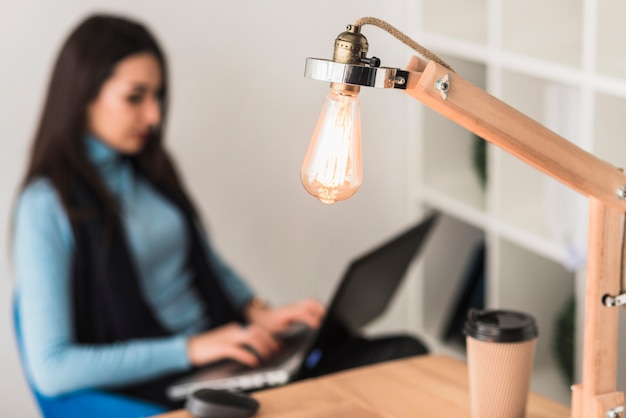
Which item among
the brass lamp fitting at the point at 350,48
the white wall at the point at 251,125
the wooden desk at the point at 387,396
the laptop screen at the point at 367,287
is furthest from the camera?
the white wall at the point at 251,125

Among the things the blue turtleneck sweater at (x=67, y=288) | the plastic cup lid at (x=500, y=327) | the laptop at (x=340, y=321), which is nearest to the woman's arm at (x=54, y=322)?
the blue turtleneck sweater at (x=67, y=288)

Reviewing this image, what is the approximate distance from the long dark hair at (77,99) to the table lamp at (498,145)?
112 centimetres

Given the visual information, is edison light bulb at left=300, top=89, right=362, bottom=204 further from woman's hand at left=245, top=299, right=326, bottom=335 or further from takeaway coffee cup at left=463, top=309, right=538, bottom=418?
woman's hand at left=245, top=299, right=326, bottom=335

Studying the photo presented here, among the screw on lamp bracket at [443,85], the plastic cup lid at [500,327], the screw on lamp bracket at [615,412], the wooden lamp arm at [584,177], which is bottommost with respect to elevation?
the screw on lamp bracket at [615,412]

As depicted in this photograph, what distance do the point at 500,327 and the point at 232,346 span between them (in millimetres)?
888

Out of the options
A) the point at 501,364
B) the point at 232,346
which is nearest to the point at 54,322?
the point at 232,346

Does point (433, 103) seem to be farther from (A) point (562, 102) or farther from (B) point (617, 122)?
(A) point (562, 102)

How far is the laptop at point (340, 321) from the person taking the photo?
1.73 m

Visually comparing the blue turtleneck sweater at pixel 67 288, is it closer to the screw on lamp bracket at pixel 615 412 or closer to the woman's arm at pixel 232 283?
the woman's arm at pixel 232 283

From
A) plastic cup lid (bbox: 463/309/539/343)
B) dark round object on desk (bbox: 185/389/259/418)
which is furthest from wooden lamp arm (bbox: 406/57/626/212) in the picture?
dark round object on desk (bbox: 185/389/259/418)

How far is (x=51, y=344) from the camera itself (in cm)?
186

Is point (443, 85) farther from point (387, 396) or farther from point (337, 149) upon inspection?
point (387, 396)

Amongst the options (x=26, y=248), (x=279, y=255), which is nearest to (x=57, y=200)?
(x=26, y=248)

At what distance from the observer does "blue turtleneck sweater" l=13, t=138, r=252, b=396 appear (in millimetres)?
1858
